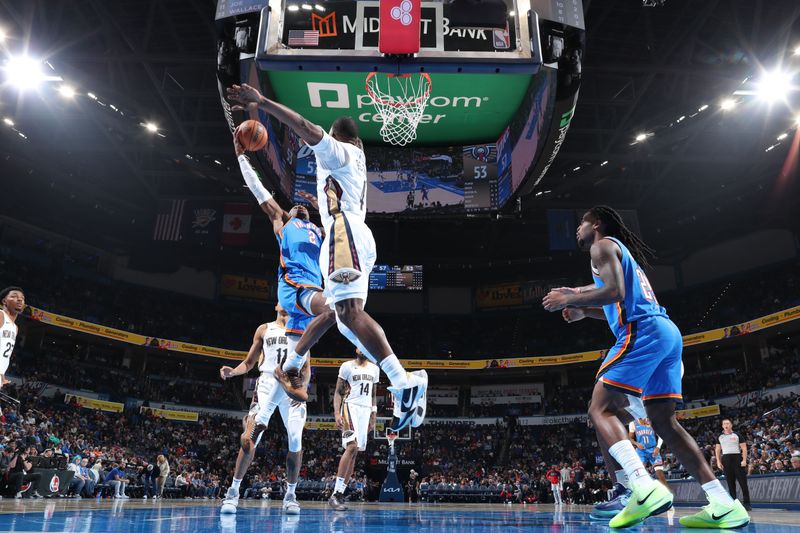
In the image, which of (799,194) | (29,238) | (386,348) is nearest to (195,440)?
(29,238)

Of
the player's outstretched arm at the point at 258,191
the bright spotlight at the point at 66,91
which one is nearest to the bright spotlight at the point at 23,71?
the bright spotlight at the point at 66,91

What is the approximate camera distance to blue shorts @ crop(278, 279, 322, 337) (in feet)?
18.1

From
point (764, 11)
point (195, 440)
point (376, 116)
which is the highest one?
point (764, 11)

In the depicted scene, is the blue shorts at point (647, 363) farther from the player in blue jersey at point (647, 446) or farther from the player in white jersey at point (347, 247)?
the player in blue jersey at point (647, 446)

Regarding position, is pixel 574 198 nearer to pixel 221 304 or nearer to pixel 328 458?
pixel 328 458

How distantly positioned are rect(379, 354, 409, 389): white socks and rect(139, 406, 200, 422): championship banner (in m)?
27.3

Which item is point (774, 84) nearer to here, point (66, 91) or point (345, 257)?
point (345, 257)

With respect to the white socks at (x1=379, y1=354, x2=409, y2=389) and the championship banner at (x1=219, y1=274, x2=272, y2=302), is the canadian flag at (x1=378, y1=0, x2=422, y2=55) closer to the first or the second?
the white socks at (x1=379, y1=354, x2=409, y2=389)

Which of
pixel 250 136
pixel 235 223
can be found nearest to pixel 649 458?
pixel 250 136

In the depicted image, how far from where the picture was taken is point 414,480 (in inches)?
939

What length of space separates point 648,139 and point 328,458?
20.1m

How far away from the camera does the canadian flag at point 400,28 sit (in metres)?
6.37

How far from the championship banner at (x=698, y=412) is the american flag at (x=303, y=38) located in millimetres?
26349

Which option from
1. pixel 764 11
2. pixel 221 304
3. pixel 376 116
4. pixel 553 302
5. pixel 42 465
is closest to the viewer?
pixel 553 302
